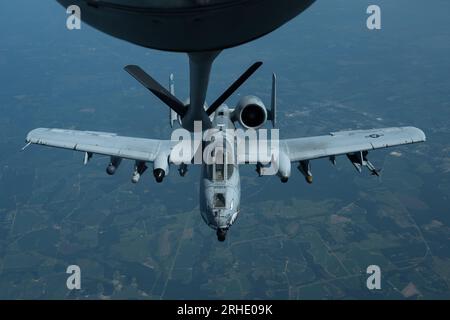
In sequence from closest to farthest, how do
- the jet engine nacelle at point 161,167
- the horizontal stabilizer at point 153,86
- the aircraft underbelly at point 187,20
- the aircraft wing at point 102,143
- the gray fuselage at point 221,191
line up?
1. the aircraft underbelly at point 187,20
2. the horizontal stabilizer at point 153,86
3. the gray fuselage at point 221,191
4. the jet engine nacelle at point 161,167
5. the aircraft wing at point 102,143

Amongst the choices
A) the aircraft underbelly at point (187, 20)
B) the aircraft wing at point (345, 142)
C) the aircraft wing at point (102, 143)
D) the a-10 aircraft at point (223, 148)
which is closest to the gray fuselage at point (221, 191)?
the a-10 aircraft at point (223, 148)

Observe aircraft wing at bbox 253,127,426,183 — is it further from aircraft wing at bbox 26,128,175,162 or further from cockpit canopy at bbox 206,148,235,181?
aircraft wing at bbox 26,128,175,162

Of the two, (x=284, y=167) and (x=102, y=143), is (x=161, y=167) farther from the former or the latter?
(x=284, y=167)

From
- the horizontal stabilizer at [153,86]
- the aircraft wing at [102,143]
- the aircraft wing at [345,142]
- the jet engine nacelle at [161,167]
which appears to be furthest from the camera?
the aircraft wing at [345,142]

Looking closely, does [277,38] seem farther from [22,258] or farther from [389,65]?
[22,258]

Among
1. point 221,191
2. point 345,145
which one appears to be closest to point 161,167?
point 221,191

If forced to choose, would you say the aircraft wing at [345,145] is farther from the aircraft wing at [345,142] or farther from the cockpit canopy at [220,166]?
the cockpit canopy at [220,166]

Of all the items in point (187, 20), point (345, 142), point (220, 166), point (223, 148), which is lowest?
point (187, 20)
